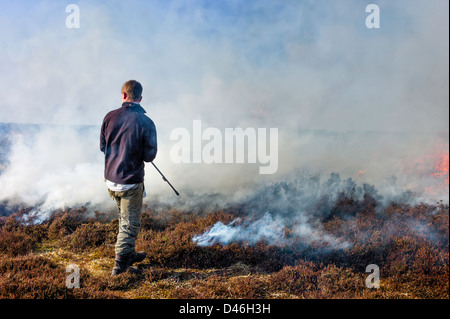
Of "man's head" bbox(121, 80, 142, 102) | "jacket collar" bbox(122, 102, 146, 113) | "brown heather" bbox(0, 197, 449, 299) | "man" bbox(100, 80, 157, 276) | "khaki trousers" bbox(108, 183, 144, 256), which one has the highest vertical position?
"man's head" bbox(121, 80, 142, 102)

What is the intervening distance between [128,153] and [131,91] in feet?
3.08

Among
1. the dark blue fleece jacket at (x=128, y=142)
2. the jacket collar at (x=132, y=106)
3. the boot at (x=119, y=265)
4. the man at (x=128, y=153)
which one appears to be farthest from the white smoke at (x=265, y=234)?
the jacket collar at (x=132, y=106)

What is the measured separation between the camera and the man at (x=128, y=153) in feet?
11.6

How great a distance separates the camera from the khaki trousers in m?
3.72

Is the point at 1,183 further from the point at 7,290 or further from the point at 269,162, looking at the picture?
the point at 269,162

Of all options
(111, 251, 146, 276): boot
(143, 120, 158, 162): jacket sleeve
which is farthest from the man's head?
(111, 251, 146, 276): boot

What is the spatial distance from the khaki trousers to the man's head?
1.32m

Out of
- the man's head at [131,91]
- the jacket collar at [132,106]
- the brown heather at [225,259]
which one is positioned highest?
the man's head at [131,91]

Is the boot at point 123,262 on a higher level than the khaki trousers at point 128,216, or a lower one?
lower

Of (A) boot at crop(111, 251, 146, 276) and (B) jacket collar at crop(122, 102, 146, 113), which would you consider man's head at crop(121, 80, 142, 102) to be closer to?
(B) jacket collar at crop(122, 102, 146, 113)

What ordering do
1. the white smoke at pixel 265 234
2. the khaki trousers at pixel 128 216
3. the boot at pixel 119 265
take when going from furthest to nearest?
the white smoke at pixel 265 234, the boot at pixel 119 265, the khaki trousers at pixel 128 216

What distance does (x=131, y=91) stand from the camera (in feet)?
11.9

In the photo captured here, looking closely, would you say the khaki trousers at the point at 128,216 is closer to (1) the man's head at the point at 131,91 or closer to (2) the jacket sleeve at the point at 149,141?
(2) the jacket sleeve at the point at 149,141
